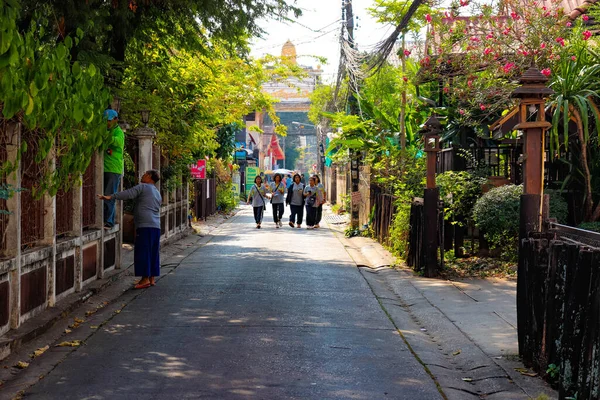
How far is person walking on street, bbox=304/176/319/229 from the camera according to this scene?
1089 inches

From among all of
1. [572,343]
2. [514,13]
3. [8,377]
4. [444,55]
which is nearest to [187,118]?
[444,55]

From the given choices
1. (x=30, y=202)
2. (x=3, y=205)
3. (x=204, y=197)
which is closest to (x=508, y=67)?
(x=30, y=202)

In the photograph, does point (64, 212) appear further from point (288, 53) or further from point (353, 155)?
point (288, 53)

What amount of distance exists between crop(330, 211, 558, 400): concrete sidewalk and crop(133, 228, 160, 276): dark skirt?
11.2 feet

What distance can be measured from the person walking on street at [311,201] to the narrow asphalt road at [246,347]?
13859mm

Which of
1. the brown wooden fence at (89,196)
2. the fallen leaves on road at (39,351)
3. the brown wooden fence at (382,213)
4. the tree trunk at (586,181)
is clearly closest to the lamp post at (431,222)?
the tree trunk at (586,181)

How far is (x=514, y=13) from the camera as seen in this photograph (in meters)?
15.5

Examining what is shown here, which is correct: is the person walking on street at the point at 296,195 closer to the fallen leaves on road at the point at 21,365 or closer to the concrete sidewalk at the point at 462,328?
the concrete sidewalk at the point at 462,328

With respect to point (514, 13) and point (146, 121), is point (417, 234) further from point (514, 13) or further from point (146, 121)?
point (146, 121)

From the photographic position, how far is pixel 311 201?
2806 centimetres

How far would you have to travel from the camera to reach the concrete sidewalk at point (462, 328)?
686 centimetres

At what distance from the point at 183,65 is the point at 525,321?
533 inches

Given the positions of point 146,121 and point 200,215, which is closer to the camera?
point 146,121

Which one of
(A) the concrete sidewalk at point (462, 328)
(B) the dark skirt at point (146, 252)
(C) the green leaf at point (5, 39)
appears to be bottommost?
(A) the concrete sidewalk at point (462, 328)
